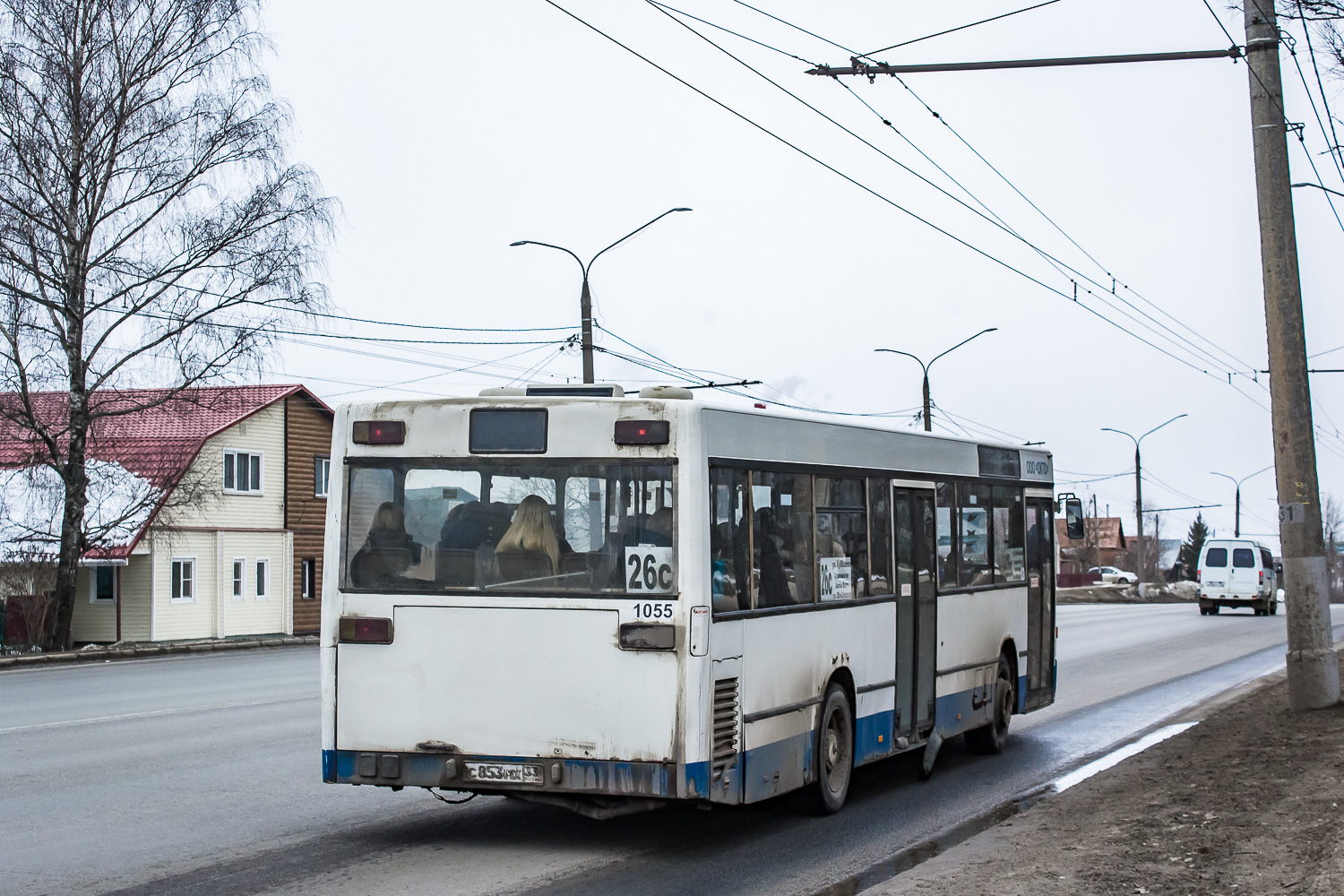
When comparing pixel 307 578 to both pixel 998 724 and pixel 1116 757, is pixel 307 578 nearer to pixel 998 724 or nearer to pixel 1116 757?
pixel 998 724

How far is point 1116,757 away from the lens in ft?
43.4

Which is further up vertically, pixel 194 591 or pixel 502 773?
pixel 194 591

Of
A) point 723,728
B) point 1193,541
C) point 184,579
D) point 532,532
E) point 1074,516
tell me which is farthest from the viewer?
point 1193,541

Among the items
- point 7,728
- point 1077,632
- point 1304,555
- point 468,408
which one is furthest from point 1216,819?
point 1077,632

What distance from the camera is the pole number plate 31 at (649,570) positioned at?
8.42 meters

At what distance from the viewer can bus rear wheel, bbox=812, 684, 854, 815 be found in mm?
10000

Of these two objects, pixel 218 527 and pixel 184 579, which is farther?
pixel 218 527

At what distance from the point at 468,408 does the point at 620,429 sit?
934 mm

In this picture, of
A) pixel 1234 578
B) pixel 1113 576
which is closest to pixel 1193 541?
pixel 1113 576

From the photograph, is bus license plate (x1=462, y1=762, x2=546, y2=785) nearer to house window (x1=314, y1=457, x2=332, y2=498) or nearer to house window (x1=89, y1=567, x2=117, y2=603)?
house window (x1=89, y1=567, x2=117, y2=603)

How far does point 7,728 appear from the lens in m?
14.8

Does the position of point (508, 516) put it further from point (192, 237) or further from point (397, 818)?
point (192, 237)

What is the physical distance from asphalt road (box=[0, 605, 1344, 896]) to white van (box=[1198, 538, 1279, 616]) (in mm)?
36322

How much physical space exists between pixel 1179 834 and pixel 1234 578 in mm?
45352
